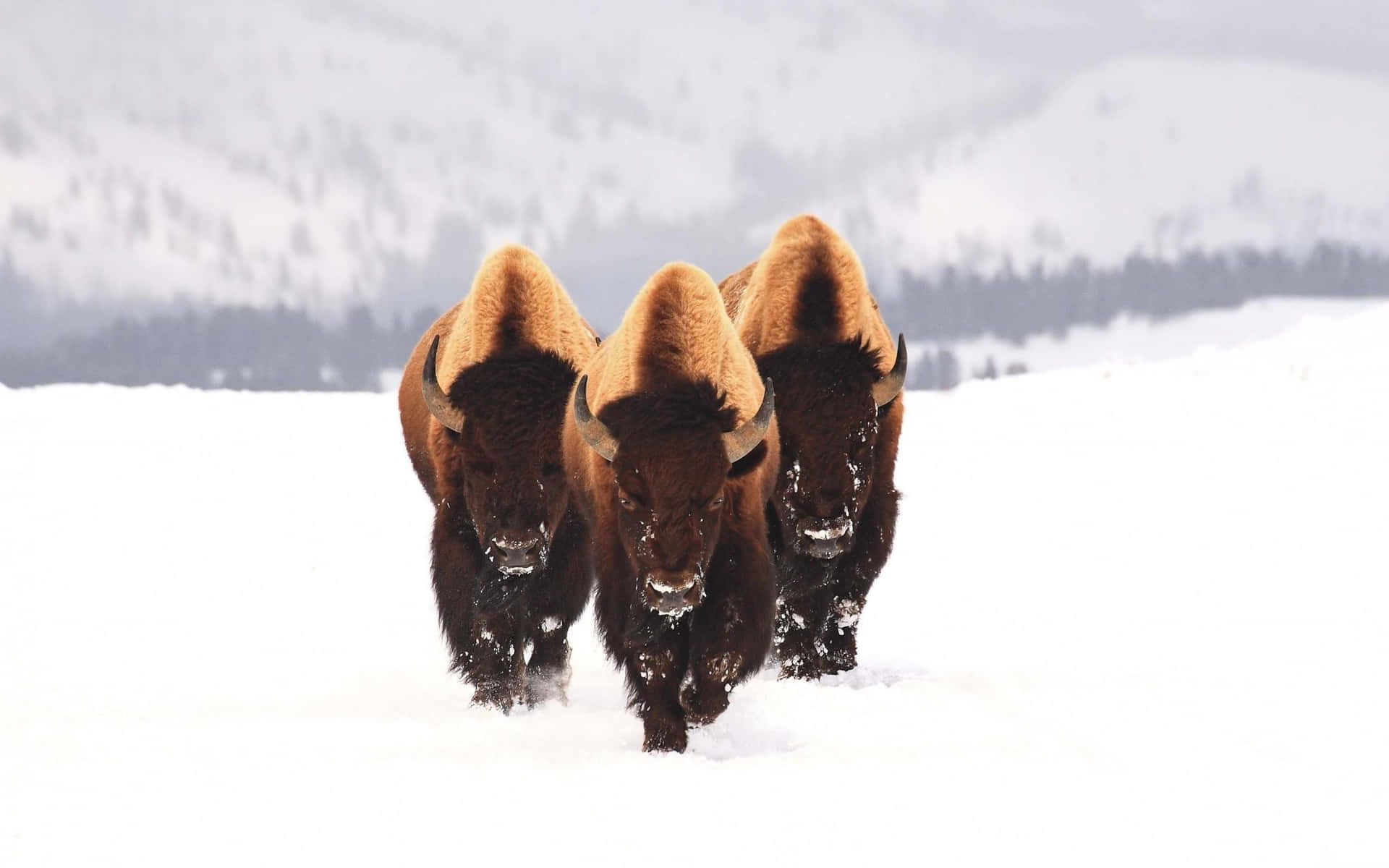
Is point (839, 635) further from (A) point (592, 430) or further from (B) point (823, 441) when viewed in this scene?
(A) point (592, 430)

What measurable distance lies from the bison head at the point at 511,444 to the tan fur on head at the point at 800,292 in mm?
1433

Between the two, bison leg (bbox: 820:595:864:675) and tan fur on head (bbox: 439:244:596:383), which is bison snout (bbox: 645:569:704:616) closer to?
tan fur on head (bbox: 439:244:596:383)

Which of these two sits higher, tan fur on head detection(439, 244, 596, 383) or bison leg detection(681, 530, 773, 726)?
tan fur on head detection(439, 244, 596, 383)

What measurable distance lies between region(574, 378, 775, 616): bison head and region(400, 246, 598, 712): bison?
108 centimetres

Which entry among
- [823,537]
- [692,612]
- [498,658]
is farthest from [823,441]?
[498,658]

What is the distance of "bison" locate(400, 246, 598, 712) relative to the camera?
7070 millimetres

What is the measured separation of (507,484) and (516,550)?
1.14ft

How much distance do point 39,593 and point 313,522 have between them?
3618 mm

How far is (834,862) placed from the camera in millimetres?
4387

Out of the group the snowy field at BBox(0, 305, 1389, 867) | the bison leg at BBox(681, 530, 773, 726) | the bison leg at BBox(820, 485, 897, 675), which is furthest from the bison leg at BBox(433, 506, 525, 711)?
the bison leg at BBox(820, 485, 897, 675)

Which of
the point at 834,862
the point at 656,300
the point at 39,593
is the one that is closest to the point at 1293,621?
the point at 656,300

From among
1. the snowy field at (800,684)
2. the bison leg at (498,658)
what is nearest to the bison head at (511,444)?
the bison leg at (498,658)

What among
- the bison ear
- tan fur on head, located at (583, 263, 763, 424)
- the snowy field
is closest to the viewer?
the snowy field

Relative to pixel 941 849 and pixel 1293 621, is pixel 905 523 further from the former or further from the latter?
pixel 941 849
